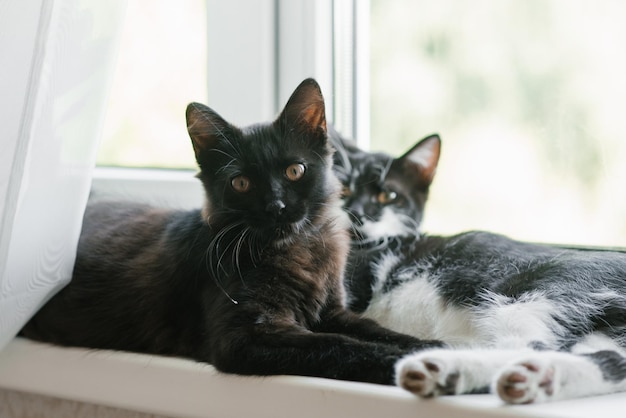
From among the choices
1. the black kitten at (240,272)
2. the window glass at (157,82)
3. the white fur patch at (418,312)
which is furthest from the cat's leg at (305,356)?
the window glass at (157,82)

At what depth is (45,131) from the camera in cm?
113

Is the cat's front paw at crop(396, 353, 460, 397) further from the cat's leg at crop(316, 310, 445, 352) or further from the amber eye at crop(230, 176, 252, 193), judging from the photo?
the amber eye at crop(230, 176, 252, 193)

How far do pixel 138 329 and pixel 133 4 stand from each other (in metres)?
0.87

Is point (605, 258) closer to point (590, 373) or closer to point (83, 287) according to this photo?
point (590, 373)

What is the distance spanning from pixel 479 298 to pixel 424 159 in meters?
0.36

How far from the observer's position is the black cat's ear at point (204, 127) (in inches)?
46.8

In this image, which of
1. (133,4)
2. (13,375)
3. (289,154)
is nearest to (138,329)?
(13,375)

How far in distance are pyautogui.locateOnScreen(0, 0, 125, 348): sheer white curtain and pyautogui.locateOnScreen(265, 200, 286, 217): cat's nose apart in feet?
1.07

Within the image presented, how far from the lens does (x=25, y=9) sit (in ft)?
3.45

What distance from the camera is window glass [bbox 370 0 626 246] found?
1413 millimetres

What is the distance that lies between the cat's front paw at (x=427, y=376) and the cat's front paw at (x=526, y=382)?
67mm

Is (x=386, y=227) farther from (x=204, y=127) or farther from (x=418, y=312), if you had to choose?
(x=204, y=127)

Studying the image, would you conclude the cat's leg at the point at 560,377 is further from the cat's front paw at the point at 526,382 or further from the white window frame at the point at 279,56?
the white window frame at the point at 279,56

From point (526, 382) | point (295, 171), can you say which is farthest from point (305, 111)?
point (526, 382)
